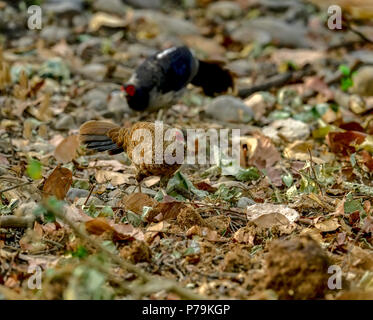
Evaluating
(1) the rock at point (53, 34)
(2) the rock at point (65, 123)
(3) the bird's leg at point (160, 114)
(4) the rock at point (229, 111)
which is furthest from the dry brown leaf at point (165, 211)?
(1) the rock at point (53, 34)

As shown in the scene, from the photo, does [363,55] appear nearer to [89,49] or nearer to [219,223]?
[89,49]

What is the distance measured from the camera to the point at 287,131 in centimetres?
545

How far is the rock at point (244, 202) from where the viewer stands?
147 inches

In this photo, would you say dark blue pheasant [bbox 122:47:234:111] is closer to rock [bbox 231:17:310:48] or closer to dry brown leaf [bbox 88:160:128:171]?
dry brown leaf [bbox 88:160:128:171]

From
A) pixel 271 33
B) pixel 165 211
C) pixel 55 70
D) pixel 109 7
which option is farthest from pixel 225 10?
pixel 165 211

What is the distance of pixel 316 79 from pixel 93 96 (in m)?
2.28

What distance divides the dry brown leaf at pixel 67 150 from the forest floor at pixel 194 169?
2cm

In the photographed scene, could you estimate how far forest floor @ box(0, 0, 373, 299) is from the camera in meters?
2.66

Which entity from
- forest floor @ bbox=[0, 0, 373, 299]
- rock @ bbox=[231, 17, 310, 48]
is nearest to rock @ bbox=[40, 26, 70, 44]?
forest floor @ bbox=[0, 0, 373, 299]

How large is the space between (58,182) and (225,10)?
244 inches

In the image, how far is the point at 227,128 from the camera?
5.54m

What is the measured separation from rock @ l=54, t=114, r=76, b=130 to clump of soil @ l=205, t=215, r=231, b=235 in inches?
91.1

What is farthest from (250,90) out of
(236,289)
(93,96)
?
(236,289)

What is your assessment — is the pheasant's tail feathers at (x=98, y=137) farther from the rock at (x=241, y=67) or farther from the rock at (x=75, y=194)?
the rock at (x=241, y=67)
